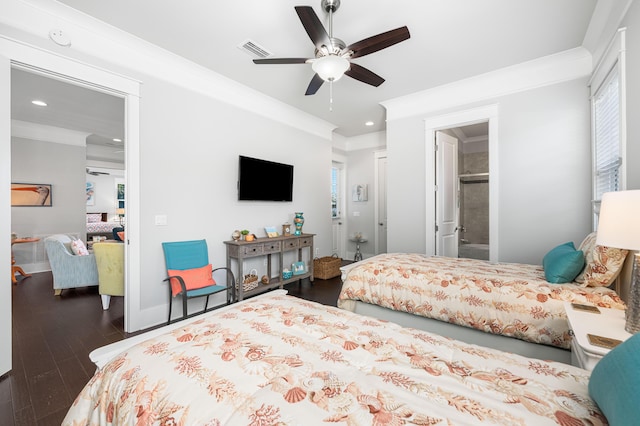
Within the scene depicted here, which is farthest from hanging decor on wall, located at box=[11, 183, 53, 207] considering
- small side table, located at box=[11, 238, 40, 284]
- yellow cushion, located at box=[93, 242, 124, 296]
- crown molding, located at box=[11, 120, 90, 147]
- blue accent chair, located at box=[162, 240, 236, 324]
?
blue accent chair, located at box=[162, 240, 236, 324]

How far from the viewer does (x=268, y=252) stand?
3.76 metres

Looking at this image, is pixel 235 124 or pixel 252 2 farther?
pixel 235 124

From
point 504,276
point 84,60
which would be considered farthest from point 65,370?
point 504,276

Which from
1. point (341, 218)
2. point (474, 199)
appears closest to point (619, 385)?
point (341, 218)

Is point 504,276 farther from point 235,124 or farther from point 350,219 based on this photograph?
point 350,219

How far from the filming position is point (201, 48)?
2.79 metres

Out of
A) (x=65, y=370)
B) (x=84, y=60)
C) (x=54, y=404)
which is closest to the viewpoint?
(x=54, y=404)

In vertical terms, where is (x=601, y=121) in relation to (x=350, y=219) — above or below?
above

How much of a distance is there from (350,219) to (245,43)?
4.33m

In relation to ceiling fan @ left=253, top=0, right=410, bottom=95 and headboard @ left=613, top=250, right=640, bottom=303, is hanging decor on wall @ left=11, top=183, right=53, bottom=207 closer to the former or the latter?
ceiling fan @ left=253, top=0, right=410, bottom=95

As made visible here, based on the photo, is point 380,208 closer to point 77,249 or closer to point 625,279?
→ point 625,279

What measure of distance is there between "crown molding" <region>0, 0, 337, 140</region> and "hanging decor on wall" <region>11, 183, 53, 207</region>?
455 centimetres

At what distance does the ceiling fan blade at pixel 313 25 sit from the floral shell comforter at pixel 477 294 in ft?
6.56

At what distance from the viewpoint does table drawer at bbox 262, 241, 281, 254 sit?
3705 mm
